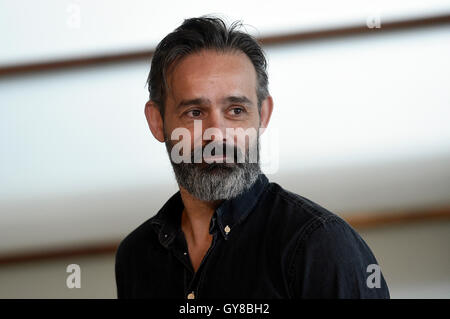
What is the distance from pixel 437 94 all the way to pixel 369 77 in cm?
12

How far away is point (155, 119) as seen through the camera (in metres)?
0.87

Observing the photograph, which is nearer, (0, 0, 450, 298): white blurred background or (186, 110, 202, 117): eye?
(186, 110, 202, 117): eye

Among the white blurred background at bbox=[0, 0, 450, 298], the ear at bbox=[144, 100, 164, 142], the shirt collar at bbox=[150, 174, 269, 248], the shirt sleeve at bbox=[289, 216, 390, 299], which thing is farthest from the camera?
the white blurred background at bbox=[0, 0, 450, 298]

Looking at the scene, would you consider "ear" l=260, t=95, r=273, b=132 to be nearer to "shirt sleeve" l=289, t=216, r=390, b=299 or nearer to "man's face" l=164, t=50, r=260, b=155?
"man's face" l=164, t=50, r=260, b=155

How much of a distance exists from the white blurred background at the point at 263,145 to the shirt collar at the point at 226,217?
21 cm

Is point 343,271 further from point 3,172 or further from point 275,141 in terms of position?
point 3,172

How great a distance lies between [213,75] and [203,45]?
48 millimetres

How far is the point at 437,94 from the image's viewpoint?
38.3 inches

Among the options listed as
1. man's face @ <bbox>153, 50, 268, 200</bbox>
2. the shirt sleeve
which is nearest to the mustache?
man's face @ <bbox>153, 50, 268, 200</bbox>

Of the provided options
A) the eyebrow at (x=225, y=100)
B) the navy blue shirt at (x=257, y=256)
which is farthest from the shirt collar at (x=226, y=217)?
the eyebrow at (x=225, y=100)

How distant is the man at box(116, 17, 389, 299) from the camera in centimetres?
71

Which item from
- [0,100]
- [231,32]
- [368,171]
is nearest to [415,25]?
[368,171]

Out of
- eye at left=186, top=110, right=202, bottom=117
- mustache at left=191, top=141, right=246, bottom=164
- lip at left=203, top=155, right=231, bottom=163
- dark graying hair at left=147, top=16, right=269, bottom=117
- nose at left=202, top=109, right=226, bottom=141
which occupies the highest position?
dark graying hair at left=147, top=16, right=269, bottom=117

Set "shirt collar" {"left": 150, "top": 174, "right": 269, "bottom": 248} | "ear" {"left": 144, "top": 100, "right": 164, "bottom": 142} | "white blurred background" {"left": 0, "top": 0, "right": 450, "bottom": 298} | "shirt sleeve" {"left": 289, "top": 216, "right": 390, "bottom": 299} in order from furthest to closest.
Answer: "white blurred background" {"left": 0, "top": 0, "right": 450, "bottom": 298} < "ear" {"left": 144, "top": 100, "right": 164, "bottom": 142} < "shirt collar" {"left": 150, "top": 174, "right": 269, "bottom": 248} < "shirt sleeve" {"left": 289, "top": 216, "right": 390, "bottom": 299}
